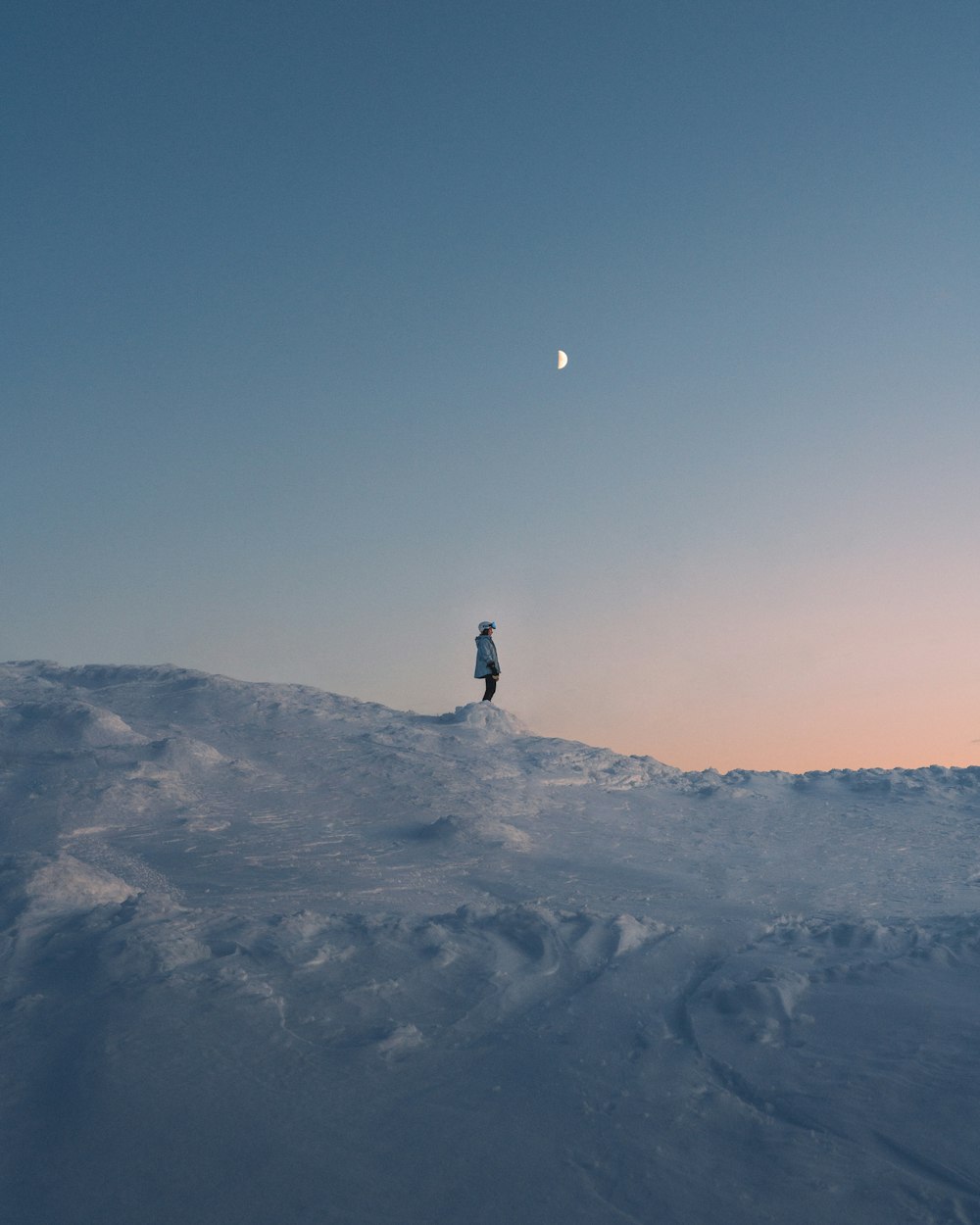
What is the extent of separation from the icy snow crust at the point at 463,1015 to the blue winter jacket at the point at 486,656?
21.5ft

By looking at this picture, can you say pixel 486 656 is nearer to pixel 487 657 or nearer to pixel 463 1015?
pixel 487 657

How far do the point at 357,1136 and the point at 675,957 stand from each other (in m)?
2.85

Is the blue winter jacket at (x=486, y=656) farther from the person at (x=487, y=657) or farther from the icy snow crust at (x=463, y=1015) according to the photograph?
the icy snow crust at (x=463, y=1015)

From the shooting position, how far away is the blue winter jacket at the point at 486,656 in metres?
17.4

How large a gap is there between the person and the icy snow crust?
6553mm

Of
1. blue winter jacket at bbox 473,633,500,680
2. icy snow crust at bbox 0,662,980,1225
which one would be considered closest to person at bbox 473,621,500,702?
blue winter jacket at bbox 473,633,500,680

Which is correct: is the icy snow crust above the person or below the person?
below

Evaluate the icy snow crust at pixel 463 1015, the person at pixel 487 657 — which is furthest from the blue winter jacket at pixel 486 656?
the icy snow crust at pixel 463 1015

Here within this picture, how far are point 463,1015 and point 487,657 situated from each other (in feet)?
39.6

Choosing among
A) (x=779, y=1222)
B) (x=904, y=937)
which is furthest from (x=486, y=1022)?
(x=904, y=937)

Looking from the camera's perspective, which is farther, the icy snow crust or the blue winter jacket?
the blue winter jacket

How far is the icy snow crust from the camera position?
3.95 meters

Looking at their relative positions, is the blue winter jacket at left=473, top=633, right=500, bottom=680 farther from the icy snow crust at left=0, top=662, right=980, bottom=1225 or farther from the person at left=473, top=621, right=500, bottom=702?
the icy snow crust at left=0, top=662, right=980, bottom=1225

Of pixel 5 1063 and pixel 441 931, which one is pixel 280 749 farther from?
pixel 5 1063
